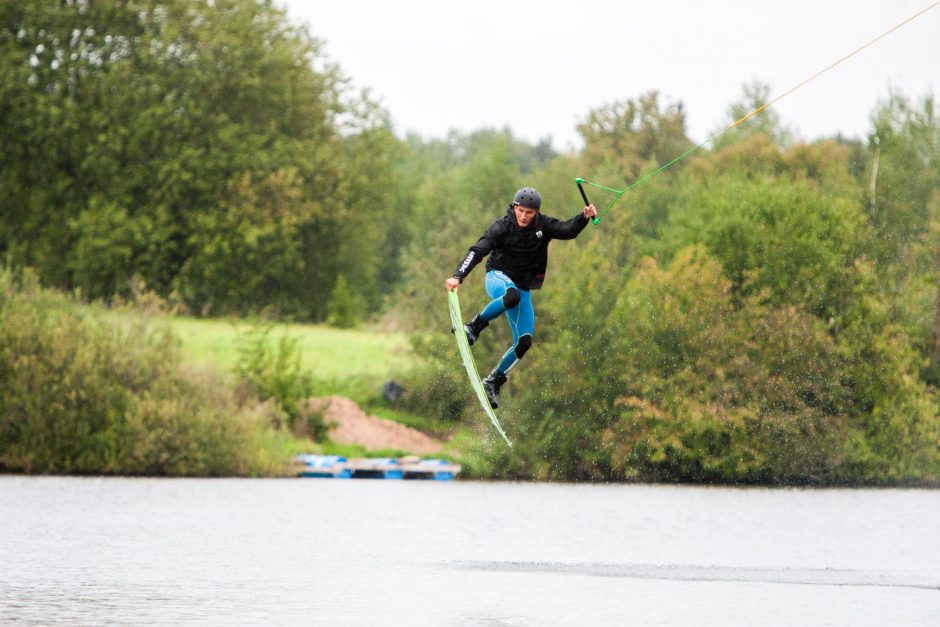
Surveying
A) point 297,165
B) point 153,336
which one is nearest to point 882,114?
point 297,165

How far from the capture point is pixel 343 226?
73000mm

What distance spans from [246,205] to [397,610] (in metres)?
46.8

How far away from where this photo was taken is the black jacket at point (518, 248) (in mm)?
20359

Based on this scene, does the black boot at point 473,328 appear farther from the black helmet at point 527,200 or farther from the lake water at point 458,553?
the lake water at point 458,553

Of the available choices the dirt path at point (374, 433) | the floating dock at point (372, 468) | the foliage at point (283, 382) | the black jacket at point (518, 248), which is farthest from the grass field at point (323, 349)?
the black jacket at point (518, 248)

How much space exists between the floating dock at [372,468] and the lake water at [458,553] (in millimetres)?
1326

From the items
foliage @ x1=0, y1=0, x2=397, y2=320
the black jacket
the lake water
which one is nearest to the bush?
the lake water

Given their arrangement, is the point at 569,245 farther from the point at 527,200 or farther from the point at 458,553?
the point at 527,200

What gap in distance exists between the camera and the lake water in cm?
2156

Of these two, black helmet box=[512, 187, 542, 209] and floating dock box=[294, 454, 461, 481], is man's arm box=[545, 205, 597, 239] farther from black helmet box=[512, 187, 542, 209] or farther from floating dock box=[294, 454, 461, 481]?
floating dock box=[294, 454, 461, 481]

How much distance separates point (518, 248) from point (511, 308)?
87 cm

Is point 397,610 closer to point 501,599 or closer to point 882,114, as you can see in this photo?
point 501,599

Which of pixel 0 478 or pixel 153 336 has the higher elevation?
pixel 153 336

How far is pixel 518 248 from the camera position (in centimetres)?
2055
